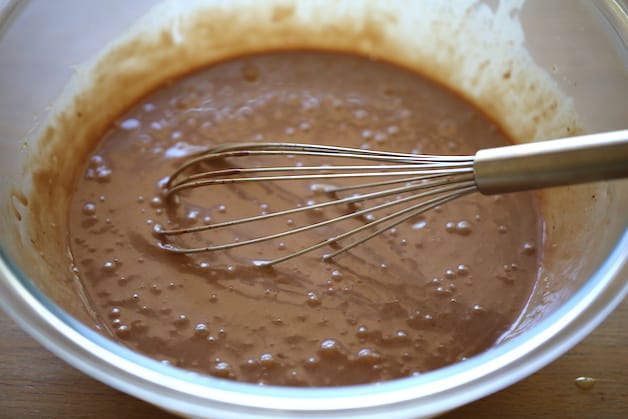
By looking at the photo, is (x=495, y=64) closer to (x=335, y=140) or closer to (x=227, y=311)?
(x=335, y=140)

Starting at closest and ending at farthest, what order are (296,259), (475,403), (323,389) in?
1. (323,389)
2. (475,403)
3. (296,259)

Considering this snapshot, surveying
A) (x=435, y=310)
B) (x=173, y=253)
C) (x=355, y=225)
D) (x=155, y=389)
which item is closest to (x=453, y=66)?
(x=355, y=225)

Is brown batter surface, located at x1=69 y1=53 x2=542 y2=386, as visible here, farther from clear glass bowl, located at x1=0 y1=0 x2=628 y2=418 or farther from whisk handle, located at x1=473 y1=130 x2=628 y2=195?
whisk handle, located at x1=473 y1=130 x2=628 y2=195

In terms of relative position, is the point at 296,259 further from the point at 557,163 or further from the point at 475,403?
the point at 557,163

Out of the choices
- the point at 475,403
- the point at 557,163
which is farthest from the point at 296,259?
the point at 557,163

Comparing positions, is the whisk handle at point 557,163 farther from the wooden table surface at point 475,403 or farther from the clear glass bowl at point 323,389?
the wooden table surface at point 475,403

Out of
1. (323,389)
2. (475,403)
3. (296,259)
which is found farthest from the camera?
(296,259)

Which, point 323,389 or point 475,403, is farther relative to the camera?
point 475,403
